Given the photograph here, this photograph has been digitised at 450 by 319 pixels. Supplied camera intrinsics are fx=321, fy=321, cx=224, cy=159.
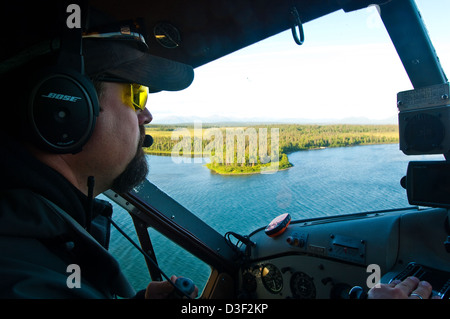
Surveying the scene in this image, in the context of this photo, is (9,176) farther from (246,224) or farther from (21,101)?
(246,224)

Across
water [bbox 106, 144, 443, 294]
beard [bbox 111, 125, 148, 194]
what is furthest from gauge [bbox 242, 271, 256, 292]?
beard [bbox 111, 125, 148, 194]

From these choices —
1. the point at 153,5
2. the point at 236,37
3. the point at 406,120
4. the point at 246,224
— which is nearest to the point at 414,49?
the point at 406,120

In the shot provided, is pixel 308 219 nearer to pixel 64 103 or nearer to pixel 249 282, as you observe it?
pixel 249 282

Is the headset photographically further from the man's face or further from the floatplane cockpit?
the floatplane cockpit

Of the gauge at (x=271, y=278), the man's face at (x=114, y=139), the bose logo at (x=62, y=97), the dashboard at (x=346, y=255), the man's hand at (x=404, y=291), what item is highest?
the bose logo at (x=62, y=97)

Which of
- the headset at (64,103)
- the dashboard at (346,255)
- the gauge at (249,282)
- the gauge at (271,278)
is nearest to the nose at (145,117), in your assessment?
the headset at (64,103)

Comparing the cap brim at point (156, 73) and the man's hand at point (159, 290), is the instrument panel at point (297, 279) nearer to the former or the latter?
the man's hand at point (159, 290)
